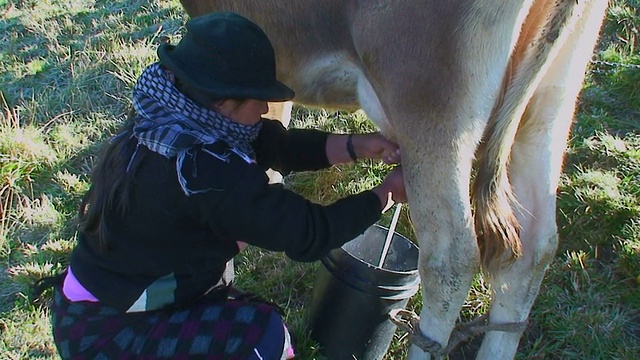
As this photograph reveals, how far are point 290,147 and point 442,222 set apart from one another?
25.0 inches

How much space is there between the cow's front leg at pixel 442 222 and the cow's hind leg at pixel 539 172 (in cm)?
24

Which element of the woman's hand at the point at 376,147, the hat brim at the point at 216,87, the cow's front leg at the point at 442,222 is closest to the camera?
the hat brim at the point at 216,87

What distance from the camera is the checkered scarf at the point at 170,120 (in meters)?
1.84

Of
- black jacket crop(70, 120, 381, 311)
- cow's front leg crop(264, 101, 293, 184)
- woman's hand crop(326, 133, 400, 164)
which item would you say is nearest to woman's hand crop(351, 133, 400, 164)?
woman's hand crop(326, 133, 400, 164)

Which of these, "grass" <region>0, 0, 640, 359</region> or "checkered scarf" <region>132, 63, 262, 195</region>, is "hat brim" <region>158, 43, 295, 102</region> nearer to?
"checkered scarf" <region>132, 63, 262, 195</region>

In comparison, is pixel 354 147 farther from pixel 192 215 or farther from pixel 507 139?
pixel 192 215

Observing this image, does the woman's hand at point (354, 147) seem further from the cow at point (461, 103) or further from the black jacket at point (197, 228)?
the black jacket at point (197, 228)

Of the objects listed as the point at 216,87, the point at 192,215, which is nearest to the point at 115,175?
the point at 192,215

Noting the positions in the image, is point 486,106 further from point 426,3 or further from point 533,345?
point 533,345

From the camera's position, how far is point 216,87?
1793 mm

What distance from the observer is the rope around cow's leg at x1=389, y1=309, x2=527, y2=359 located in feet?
7.82

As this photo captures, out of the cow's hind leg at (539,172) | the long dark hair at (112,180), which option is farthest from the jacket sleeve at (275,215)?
the cow's hind leg at (539,172)

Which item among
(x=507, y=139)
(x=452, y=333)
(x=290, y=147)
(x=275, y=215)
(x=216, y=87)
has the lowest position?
(x=452, y=333)

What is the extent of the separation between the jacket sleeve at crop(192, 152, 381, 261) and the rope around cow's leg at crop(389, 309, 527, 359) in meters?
0.58
